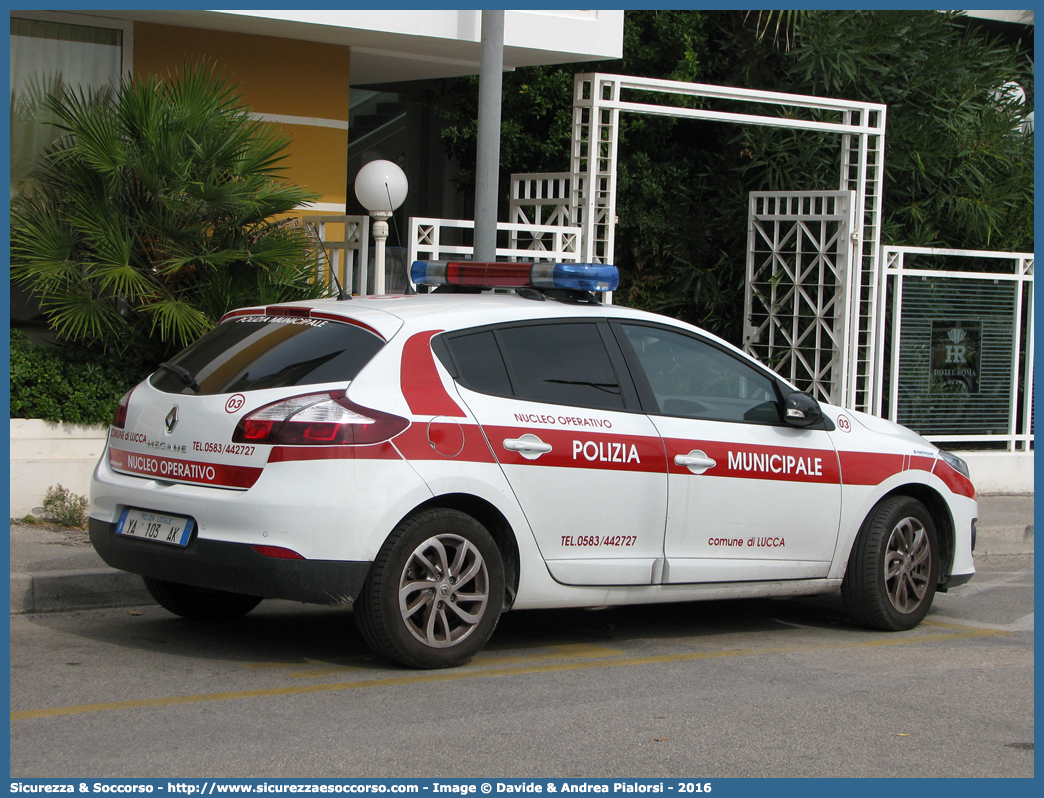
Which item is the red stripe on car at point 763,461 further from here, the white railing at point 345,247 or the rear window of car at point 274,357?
the white railing at point 345,247

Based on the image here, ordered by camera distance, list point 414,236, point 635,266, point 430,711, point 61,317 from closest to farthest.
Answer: point 430,711
point 61,317
point 414,236
point 635,266

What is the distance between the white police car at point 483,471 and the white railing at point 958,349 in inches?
254

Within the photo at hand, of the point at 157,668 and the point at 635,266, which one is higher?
the point at 635,266

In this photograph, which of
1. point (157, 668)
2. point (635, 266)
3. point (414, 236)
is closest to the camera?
point (157, 668)

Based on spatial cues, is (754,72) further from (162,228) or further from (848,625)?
(848,625)

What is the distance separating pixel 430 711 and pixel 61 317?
541 centimetres

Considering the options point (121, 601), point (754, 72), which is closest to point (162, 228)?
point (121, 601)

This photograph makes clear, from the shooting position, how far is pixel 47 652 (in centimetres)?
611

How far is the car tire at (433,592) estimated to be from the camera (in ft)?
18.4

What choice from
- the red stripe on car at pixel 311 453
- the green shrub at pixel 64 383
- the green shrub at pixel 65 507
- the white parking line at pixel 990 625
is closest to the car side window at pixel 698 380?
the red stripe on car at pixel 311 453

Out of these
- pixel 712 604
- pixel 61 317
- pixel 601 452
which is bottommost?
pixel 712 604

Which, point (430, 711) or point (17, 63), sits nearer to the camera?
point (430, 711)

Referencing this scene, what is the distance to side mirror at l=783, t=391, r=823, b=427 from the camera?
22.5 feet

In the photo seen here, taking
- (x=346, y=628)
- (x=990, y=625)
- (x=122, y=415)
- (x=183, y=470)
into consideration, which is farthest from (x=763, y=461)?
(x=122, y=415)
